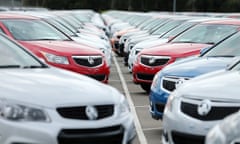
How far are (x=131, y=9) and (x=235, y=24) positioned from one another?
8547cm

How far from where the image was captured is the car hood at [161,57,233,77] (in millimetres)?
9359

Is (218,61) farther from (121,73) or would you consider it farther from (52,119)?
(121,73)

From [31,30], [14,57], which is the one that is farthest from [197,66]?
[31,30]

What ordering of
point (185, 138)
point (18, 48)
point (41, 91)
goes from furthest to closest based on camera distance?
1. point (18, 48)
2. point (185, 138)
3. point (41, 91)

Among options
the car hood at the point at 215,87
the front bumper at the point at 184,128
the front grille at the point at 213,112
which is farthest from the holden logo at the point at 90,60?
the front grille at the point at 213,112

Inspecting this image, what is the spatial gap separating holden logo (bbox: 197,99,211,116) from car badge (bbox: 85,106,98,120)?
1064 mm

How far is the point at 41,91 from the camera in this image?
638 cm

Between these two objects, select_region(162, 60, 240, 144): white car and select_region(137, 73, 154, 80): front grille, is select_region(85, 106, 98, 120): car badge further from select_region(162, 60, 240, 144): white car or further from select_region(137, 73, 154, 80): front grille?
select_region(137, 73, 154, 80): front grille

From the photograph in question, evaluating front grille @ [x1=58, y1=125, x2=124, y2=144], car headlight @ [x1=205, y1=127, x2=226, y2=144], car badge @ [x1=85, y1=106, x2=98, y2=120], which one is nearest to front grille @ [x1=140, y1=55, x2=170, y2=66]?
front grille @ [x1=58, y1=125, x2=124, y2=144]

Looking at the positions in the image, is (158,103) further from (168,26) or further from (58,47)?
(168,26)

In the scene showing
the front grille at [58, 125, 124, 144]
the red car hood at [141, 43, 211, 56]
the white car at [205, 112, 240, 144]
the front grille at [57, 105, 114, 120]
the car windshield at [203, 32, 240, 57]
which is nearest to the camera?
the white car at [205, 112, 240, 144]

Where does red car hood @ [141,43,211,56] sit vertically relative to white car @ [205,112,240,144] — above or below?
below

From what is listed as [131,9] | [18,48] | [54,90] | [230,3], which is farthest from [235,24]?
[131,9]

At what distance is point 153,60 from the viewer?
13.6 metres
